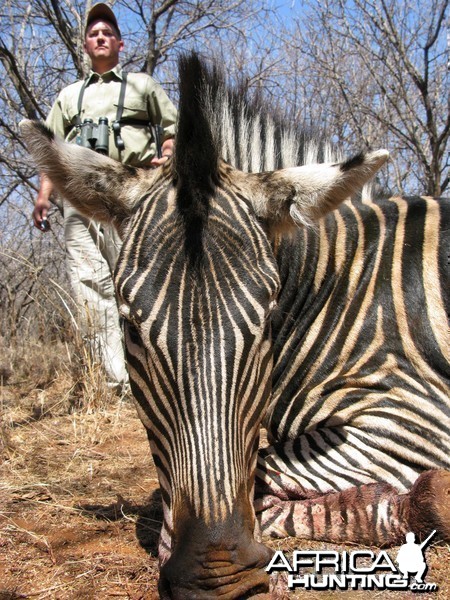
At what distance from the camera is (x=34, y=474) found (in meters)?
4.25

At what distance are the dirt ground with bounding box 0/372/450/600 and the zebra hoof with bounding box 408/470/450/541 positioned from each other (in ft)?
0.35

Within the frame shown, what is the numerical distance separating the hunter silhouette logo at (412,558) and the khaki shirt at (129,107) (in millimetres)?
4518

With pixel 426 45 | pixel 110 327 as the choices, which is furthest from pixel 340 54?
pixel 110 327

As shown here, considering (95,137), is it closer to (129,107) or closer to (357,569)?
(129,107)

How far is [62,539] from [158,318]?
1615 millimetres

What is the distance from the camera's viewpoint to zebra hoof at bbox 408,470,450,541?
2.75 meters

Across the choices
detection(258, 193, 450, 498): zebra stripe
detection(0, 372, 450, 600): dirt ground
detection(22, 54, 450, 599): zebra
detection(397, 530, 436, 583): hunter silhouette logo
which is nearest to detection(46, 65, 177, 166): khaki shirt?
detection(22, 54, 450, 599): zebra

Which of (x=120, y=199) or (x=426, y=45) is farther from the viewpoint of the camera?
(x=426, y=45)

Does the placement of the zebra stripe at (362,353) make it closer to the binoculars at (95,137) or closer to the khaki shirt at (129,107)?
the binoculars at (95,137)

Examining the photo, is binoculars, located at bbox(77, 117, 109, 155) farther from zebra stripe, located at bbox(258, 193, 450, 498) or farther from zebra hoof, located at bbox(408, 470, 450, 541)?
zebra hoof, located at bbox(408, 470, 450, 541)

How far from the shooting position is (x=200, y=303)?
7.64 ft

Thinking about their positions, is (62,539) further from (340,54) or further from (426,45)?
(340,54)

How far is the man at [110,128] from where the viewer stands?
5.99 m

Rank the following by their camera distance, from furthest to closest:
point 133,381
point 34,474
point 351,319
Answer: point 34,474 → point 351,319 → point 133,381
